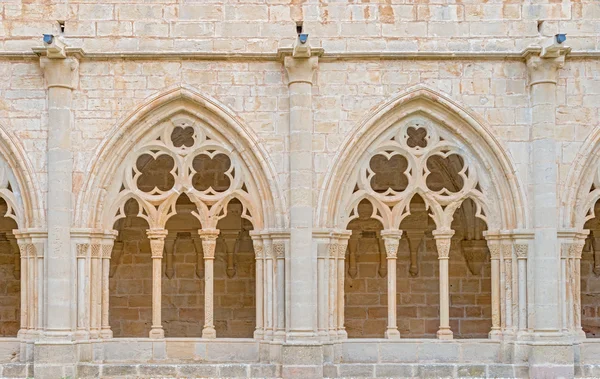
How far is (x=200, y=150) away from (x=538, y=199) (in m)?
3.81

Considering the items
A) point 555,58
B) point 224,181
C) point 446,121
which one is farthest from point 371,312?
point 555,58

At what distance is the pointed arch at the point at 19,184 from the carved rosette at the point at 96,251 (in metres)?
0.61

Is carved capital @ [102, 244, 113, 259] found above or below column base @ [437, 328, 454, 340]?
above

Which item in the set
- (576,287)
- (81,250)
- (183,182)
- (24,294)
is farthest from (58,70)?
(576,287)

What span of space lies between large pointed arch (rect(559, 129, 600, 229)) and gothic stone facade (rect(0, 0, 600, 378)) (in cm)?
2

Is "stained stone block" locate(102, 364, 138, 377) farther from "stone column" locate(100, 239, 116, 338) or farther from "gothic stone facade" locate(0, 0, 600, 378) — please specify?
"stone column" locate(100, 239, 116, 338)

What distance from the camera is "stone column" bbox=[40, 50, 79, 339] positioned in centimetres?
1056

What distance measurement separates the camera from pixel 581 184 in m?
10.8

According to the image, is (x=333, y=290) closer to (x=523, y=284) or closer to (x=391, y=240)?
(x=391, y=240)

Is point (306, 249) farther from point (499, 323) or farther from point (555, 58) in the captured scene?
point (555, 58)

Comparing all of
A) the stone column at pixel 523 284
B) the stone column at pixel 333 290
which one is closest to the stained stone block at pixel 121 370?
the stone column at pixel 333 290

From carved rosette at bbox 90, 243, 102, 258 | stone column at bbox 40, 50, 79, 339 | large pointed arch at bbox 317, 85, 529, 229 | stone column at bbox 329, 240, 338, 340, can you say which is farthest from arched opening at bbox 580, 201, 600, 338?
stone column at bbox 40, 50, 79, 339

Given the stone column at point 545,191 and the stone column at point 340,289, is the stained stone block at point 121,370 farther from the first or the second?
the stone column at point 545,191

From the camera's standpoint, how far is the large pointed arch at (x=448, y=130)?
35.3 feet
